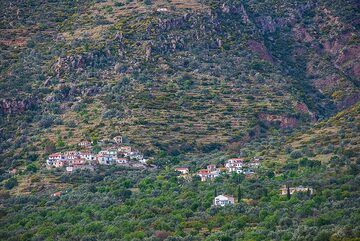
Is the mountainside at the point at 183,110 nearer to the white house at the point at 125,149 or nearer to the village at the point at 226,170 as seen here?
the village at the point at 226,170

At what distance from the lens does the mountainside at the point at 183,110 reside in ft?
289

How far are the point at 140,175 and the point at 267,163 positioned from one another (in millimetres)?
9448

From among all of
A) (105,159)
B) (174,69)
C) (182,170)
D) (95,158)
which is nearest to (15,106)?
(174,69)

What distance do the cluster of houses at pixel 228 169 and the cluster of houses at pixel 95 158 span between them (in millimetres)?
4201

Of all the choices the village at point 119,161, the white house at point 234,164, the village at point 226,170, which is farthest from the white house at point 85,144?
the white house at point 234,164

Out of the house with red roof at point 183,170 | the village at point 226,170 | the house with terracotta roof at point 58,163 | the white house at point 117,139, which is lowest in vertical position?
the house with red roof at point 183,170

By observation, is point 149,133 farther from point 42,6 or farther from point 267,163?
point 42,6

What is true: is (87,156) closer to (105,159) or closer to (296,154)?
(105,159)

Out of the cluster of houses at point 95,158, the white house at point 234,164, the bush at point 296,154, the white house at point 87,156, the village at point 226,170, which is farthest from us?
the white house at point 87,156

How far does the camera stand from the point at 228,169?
9994 centimetres

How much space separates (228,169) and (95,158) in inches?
405

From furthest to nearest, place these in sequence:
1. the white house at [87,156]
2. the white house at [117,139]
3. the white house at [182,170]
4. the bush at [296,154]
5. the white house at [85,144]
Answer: the white house at [85,144] → the white house at [117,139] → the white house at [87,156] → the white house at [182,170] → the bush at [296,154]

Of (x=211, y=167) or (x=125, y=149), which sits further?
(x=125, y=149)

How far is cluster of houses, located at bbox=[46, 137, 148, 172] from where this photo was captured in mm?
101625
